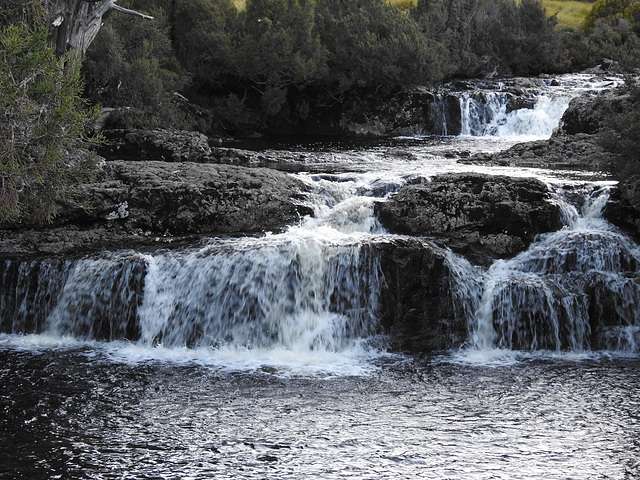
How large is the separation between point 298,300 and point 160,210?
11.5ft

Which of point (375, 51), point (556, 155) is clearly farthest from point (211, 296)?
point (375, 51)

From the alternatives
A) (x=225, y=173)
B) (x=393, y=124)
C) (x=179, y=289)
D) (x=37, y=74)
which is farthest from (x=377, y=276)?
(x=393, y=124)

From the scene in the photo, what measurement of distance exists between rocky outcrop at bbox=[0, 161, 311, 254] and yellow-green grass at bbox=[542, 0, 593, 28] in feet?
144

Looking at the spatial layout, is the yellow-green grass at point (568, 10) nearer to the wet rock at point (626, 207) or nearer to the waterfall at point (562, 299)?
the wet rock at point (626, 207)

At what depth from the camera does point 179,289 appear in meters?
11.8

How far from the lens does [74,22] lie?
16.9 m

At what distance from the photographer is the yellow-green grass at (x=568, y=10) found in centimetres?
5300

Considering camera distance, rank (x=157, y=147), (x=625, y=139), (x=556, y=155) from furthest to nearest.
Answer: (x=157, y=147), (x=556, y=155), (x=625, y=139)

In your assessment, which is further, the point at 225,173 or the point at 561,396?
the point at 225,173

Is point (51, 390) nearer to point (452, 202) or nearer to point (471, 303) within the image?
point (471, 303)

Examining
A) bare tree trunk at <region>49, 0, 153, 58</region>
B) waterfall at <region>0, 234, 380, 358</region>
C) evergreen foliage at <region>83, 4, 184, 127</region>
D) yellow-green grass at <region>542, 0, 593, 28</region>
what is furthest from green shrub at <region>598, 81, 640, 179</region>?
yellow-green grass at <region>542, 0, 593, 28</region>

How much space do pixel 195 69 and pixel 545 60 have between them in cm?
1797

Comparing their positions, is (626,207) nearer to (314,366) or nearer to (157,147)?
(314,366)

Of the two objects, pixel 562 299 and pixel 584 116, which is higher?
pixel 584 116
